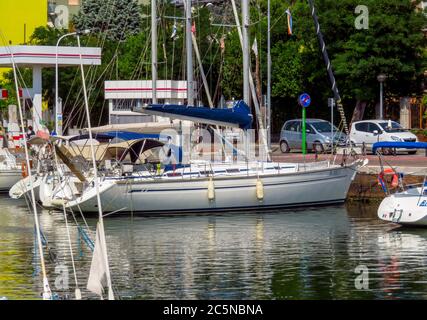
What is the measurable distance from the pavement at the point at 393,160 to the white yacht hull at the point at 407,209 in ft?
17.5

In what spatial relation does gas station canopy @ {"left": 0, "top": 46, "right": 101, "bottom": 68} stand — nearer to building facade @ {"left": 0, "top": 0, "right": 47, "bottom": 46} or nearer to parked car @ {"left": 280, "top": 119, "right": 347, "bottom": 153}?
parked car @ {"left": 280, "top": 119, "right": 347, "bottom": 153}

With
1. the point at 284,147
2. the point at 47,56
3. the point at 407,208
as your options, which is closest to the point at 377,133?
the point at 284,147

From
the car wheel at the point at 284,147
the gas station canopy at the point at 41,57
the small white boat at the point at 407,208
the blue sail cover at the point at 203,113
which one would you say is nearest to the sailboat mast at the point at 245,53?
the blue sail cover at the point at 203,113

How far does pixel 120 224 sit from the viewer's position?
34625 mm

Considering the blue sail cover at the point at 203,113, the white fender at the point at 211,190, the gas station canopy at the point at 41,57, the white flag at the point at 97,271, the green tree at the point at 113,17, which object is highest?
the green tree at the point at 113,17

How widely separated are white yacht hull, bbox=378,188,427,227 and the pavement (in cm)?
533

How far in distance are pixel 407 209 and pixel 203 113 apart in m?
8.38

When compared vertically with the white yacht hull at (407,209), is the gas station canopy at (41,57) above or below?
above

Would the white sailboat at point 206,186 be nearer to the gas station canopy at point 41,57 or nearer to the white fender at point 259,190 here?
the white fender at point 259,190

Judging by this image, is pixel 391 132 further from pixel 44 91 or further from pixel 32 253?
pixel 44 91

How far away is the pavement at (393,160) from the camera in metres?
39.1

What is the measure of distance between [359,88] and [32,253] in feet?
115

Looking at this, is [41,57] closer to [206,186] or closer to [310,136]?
[310,136]

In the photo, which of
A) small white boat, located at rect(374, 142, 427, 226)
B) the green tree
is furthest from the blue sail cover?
the green tree
